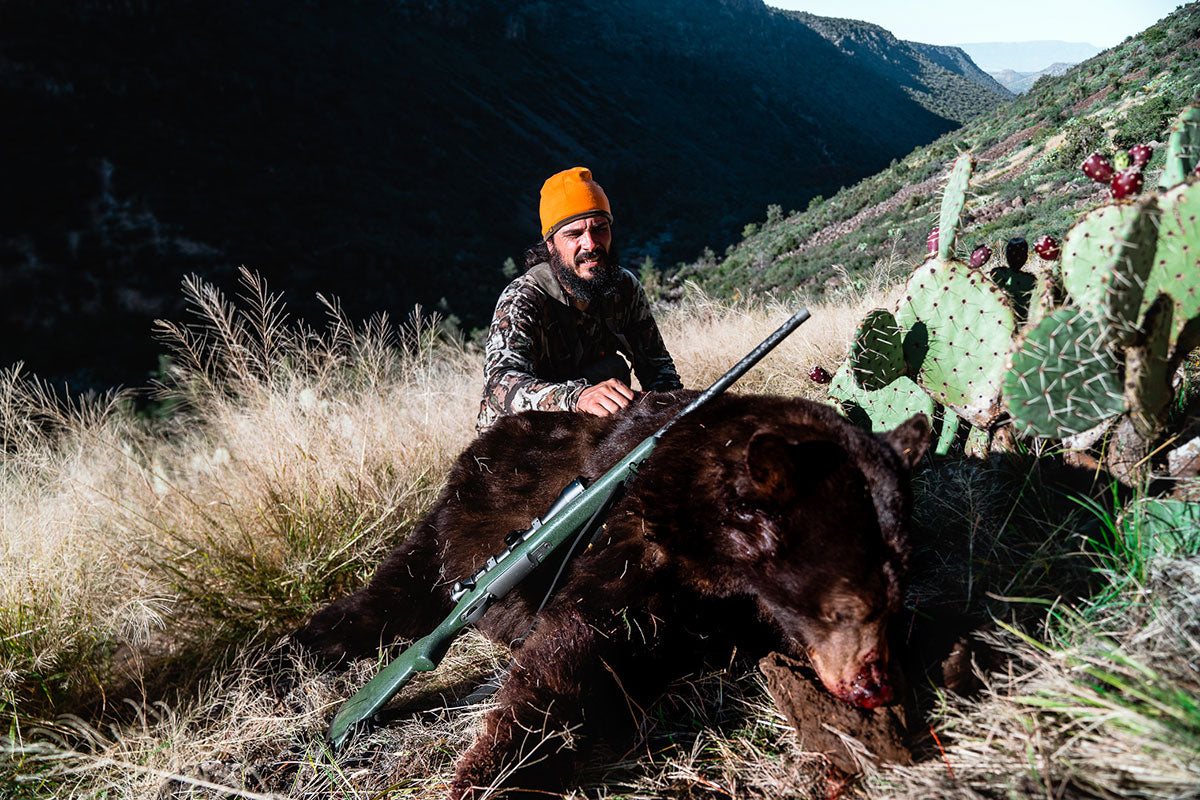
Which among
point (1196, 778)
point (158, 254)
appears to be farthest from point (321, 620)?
point (158, 254)

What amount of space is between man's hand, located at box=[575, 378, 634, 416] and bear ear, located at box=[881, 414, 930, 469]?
108cm

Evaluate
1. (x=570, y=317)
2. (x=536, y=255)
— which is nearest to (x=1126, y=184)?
(x=570, y=317)

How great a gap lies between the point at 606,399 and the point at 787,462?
113 cm

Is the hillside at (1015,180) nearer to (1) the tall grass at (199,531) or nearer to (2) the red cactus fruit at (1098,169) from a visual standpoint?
(2) the red cactus fruit at (1098,169)

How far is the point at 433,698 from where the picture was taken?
8.65ft

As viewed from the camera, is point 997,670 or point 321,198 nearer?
point 997,670

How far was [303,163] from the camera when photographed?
37.8 metres

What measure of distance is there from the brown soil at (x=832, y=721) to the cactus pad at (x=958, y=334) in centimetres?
135

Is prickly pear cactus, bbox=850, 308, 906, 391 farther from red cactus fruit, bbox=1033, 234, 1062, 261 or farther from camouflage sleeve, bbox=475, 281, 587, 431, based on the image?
camouflage sleeve, bbox=475, 281, 587, 431

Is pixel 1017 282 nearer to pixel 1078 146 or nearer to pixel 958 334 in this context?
pixel 958 334

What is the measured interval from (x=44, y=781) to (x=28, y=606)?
2.94 feet

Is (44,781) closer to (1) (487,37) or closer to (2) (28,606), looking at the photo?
(2) (28,606)

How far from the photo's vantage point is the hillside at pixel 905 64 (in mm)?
93250

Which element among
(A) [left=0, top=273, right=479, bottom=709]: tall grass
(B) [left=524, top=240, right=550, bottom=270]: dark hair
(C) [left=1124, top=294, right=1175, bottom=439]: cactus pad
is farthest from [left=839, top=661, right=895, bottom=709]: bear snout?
(B) [left=524, top=240, right=550, bottom=270]: dark hair
